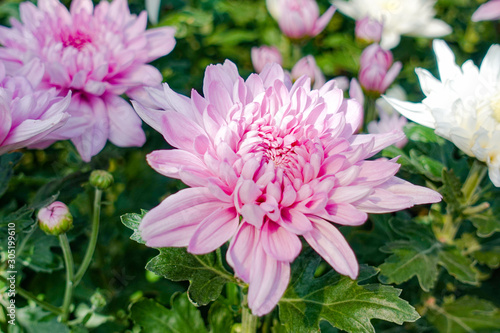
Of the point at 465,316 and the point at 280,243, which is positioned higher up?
the point at 280,243

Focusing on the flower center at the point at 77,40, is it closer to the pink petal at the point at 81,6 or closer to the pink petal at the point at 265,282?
the pink petal at the point at 81,6

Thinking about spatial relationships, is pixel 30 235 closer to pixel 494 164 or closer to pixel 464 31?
pixel 494 164

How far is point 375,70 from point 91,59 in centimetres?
83

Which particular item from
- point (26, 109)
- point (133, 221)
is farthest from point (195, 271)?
point (26, 109)

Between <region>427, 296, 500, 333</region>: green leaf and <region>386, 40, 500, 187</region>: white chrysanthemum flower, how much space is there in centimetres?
61

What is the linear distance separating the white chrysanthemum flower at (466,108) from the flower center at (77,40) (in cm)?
78

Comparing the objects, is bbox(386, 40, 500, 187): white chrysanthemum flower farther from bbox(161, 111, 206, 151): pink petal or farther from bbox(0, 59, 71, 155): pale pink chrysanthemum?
bbox(0, 59, 71, 155): pale pink chrysanthemum

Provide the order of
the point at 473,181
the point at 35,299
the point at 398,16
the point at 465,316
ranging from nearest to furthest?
the point at 35,299
the point at 473,181
the point at 465,316
the point at 398,16

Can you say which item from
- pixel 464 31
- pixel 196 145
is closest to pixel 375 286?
pixel 196 145

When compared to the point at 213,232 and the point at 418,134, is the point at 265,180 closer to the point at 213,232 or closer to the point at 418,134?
the point at 213,232

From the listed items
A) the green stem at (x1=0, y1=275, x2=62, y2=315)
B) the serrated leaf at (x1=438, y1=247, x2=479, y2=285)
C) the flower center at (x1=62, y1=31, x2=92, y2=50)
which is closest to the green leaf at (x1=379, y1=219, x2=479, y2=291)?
the serrated leaf at (x1=438, y1=247, x2=479, y2=285)

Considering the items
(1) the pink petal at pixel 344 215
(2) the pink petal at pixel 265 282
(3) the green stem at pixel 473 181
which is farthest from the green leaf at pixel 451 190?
(2) the pink petal at pixel 265 282

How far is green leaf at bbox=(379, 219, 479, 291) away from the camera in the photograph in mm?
1165

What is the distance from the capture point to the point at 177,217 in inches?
32.1
